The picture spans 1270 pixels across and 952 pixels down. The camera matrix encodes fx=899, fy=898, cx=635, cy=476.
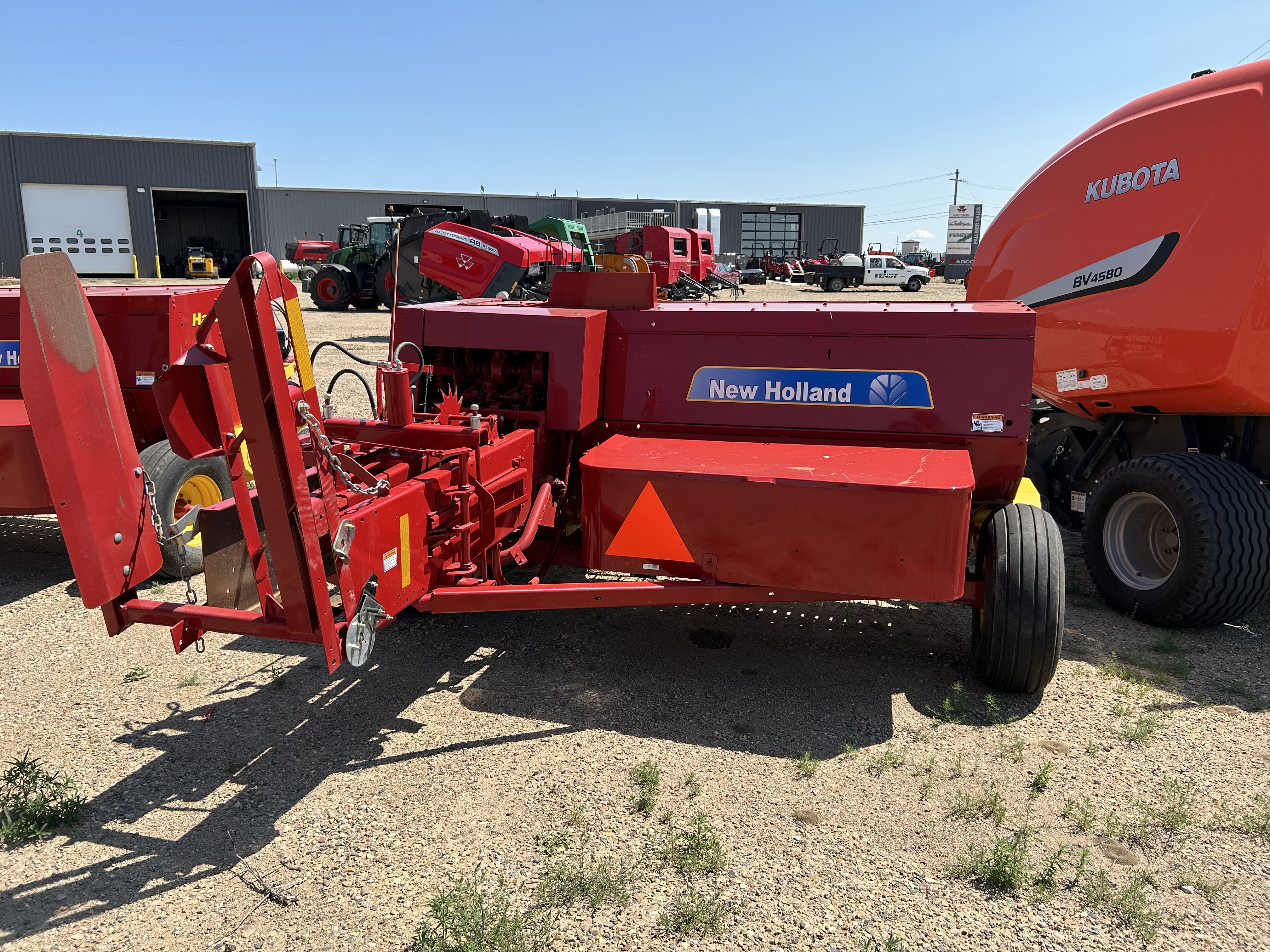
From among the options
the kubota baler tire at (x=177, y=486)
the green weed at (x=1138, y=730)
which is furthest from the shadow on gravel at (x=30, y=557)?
the green weed at (x=1138, y=730)

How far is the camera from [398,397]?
380 cm

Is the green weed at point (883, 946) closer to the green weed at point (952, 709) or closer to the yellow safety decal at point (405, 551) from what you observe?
the green weed at point (952, 709)

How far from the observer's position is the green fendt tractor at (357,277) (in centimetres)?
2183

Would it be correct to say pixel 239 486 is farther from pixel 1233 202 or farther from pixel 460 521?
pixel 1233 202

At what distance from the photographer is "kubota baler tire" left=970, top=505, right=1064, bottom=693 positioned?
3723 millimetres

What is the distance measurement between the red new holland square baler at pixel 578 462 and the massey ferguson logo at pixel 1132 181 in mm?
1880

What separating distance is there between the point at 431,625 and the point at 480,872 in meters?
2.12

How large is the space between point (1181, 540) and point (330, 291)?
21.1 meters

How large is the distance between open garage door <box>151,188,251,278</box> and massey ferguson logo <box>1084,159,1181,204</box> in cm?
3841

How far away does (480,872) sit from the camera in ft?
9.12

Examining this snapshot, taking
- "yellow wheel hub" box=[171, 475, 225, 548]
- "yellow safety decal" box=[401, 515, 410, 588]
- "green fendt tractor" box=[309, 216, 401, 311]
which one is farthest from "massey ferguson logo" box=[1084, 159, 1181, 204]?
"green fendt tractor" box=[309, 216, 401, 311]

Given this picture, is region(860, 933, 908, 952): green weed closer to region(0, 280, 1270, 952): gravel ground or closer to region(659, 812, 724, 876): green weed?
region(0, 280, 1270, 952): gravel ground

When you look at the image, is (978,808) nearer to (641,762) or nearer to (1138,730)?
(1138,730)

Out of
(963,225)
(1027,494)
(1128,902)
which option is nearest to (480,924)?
(1128,902)
